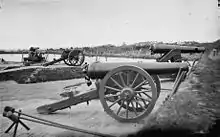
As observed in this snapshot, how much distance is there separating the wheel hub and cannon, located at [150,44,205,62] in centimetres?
361

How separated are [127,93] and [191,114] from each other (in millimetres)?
2281

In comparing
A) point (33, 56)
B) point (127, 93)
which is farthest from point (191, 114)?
point (33, 56)

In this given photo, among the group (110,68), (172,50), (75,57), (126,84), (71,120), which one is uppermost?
(172,50)

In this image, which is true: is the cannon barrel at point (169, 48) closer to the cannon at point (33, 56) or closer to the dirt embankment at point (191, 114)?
the dirt embankment at point (191, 114)

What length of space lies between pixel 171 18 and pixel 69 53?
9.40 meters

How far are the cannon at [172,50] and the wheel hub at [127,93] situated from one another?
3.61 meters

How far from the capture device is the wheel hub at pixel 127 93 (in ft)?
11.7

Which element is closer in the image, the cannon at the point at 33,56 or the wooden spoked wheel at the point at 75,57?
the wooden spoked wheel at the point at 75,57

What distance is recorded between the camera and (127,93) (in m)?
3.58

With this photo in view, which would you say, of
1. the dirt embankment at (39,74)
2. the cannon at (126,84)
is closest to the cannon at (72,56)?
the dirt embankment at (39,74)

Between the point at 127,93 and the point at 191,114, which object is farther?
the point at 127,93

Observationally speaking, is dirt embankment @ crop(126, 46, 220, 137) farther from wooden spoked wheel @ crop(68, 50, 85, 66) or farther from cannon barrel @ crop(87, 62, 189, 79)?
wooden spoked wheel @ crop(68, 50, 85, 66)

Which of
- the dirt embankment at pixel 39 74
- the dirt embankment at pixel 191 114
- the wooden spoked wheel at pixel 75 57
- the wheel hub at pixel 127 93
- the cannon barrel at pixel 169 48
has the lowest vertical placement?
the dirt embankment at pixel 39 74

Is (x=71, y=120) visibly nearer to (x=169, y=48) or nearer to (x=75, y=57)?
(x=169, y=48)
